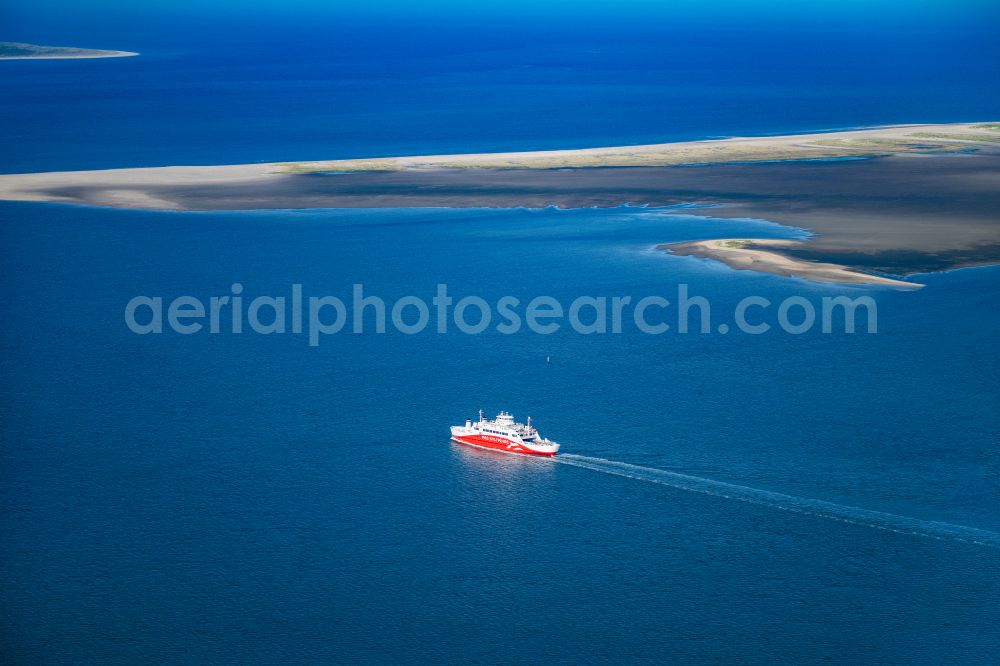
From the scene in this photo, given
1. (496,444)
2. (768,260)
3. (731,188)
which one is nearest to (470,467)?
(496,444)

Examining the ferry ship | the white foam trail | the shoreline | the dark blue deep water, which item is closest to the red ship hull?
the ferry ship

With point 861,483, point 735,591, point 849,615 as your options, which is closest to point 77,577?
point 735,591

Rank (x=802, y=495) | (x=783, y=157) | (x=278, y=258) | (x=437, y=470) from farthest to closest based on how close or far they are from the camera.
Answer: (x=783, y=157) < (x=278, y=258) < (x=437, y=470) < (x=802, y=495)

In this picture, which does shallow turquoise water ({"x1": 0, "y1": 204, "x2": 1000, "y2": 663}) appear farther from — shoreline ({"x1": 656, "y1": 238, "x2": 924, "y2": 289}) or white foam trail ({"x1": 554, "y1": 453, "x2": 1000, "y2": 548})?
shoreline ({"x1": 656, "y1": 238, "x2": 924, "y2": 289})

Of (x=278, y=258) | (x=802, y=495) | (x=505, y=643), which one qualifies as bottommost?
(x=505, y=643)

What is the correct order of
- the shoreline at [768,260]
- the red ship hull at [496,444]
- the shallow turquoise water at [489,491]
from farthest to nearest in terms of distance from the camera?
1. the shoreline at [768,260]
2. the red ship hull at [496,444]
3. the shallow turquoise water at [489,491]

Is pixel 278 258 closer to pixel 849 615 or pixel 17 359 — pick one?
pixel 17 359

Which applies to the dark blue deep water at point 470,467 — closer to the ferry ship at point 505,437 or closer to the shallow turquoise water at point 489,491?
the shallow turquoise water at point 489,491

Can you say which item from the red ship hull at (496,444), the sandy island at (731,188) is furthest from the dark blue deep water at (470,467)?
the sandy island at (731,188)
